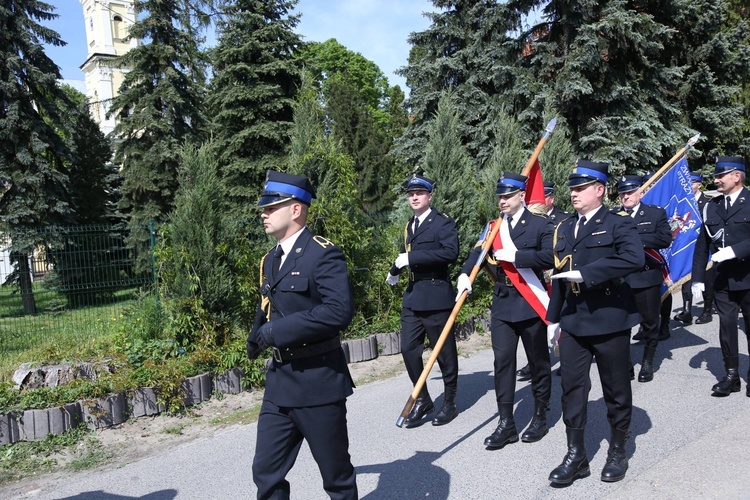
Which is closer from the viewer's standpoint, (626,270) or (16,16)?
(626,270)

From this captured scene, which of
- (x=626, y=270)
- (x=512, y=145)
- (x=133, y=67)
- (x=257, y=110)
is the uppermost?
(x=133, y=67)

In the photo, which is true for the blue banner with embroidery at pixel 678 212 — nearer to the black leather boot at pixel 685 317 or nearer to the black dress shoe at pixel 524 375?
the black leather boot at pixel 685 317

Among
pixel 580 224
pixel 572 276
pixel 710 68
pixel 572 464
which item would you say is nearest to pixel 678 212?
pixel 580 224

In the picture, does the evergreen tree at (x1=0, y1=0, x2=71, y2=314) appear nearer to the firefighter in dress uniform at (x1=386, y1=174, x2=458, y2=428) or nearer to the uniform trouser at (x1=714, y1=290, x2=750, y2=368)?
the firefighter in dress uniform at (x1=386, y1=174, x2=458, y2=428)

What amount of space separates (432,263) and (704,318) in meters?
6.03

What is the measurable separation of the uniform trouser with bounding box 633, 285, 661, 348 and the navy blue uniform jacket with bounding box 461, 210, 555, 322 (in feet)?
7.35

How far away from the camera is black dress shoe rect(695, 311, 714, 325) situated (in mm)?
9266

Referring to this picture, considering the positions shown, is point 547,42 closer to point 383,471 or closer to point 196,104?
point 196,104

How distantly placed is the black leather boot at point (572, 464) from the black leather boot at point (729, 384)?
2.43 m

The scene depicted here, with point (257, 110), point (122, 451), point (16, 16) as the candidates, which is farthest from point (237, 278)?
point (16, 16)

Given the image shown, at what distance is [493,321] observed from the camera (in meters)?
5.12

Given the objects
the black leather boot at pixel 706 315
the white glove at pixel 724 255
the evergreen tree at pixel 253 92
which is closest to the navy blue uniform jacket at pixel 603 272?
the white glove at pixel 724 255

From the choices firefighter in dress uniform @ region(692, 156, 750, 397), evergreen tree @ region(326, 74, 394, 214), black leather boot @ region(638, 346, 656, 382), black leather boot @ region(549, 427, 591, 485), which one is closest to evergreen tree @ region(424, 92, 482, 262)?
black leather boot @ region(638, 346, 656, 382)

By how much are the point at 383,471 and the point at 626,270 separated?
2264mm
